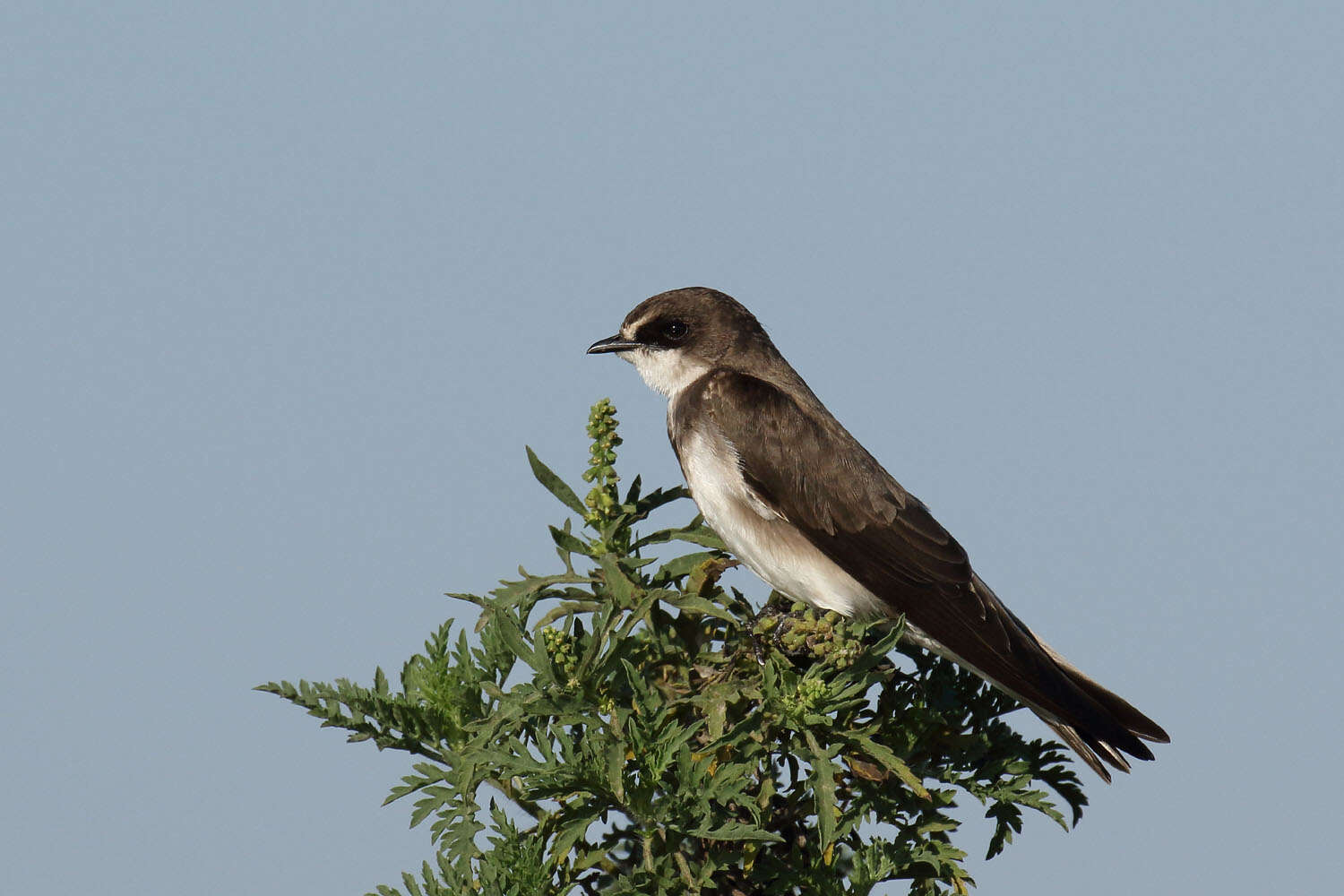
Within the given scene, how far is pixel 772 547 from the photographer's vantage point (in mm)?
8312

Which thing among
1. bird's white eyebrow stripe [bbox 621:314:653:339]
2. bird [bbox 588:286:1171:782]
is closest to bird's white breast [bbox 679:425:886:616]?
bird [bbox 588:286:1171:782]

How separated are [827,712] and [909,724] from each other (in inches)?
31.8

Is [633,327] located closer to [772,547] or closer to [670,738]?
[772,547]

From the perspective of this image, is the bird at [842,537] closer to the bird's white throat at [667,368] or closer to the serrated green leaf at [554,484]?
the bird's white throat at [667,368]

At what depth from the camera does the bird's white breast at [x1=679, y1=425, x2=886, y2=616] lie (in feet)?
27.0

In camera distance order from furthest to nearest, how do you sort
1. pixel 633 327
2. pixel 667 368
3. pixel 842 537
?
pixel 633 327 < pixel 667 368 < pixel 842 537

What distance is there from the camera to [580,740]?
19.0 ft

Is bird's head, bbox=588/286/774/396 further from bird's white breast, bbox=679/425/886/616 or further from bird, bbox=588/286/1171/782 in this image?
bird's white breast, bbox=679/425/886/616

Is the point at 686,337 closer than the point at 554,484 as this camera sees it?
No

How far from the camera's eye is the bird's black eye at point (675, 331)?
31.2 feet

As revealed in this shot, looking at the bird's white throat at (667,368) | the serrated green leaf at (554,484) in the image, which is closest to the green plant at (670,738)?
the serrated green leaf at (554,484)

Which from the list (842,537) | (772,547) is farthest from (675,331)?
(842,537)

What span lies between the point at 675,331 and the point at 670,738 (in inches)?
174

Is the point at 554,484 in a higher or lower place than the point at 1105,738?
higher
